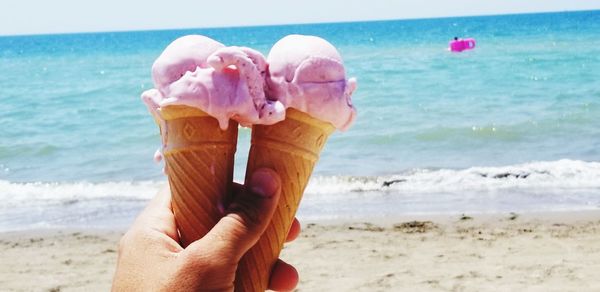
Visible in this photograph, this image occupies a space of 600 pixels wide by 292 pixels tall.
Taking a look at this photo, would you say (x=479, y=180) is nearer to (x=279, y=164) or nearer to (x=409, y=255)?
(x=409, y=255)

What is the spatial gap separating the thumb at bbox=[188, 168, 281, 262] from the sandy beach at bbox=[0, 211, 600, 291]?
3569 mm

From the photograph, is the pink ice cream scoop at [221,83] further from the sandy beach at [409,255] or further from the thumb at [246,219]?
the sandy beach at [409,255]

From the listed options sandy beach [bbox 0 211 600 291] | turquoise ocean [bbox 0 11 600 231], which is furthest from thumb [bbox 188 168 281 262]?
turquoise ocean [bbox 0 11 600 231]

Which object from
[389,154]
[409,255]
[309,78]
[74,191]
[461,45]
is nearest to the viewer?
[309,78]

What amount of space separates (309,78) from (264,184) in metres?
0.32

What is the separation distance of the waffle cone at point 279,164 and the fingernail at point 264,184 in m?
0.04

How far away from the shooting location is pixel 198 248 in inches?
73.0

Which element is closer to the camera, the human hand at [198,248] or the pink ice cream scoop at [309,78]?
the human hand at [198,248]

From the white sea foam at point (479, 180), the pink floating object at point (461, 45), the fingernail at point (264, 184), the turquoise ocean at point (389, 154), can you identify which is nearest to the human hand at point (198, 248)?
the fingernail at point (264, 184)

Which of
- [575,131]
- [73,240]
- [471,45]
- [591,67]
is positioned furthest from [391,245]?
[471,45]

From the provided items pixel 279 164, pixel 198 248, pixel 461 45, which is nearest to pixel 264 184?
pixel 279 164

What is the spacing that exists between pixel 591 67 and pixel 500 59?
23.8 ft

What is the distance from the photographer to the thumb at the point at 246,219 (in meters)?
1.87

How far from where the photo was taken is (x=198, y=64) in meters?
2.02
